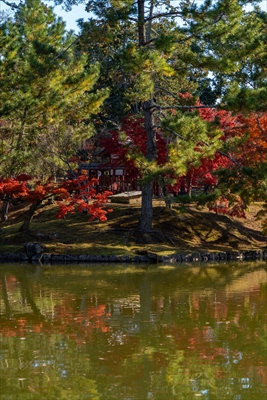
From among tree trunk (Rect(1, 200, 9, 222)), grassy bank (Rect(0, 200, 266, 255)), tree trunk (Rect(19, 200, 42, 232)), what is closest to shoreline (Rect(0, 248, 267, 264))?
grassy bank (Rect(0, 200, 266, 255))

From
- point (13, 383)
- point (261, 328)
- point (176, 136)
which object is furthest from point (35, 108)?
point (13, 383)

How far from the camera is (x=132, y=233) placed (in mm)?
21594

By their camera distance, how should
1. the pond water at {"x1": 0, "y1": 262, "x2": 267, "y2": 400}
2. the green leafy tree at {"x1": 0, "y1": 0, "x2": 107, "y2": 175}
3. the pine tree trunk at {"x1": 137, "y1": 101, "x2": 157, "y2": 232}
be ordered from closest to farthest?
the pond water at {"x1": 0, "y1": 262, "x2": 267, "y2": 400} < the green leafy tree at {"x1": 0, "y1": 0, "x2": 107, "y2": 175} < the pine tree trunk at {"x1": 137, "y1": 101, "x2": 157, "y2": 232}

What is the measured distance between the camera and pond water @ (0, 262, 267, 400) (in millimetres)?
6820

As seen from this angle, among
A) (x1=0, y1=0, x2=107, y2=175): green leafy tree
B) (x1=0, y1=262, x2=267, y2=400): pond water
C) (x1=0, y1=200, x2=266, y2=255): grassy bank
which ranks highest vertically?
(x1=0, y1=0, x2=107, y2=175): green leafy tree

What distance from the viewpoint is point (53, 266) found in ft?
60.7

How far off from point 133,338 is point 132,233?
41.3ft

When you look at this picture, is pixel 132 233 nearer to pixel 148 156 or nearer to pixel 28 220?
pixel 148 156

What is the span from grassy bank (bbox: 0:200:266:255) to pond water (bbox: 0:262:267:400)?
4.53 meters

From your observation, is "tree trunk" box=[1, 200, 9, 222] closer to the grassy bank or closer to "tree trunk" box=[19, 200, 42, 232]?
the grassy bank

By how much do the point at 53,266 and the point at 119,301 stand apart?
6.43 meters

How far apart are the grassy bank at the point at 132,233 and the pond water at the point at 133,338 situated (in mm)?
4534

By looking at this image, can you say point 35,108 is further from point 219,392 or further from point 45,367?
point 219,392

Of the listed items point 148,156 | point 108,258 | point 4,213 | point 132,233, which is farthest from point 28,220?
point 148,156
